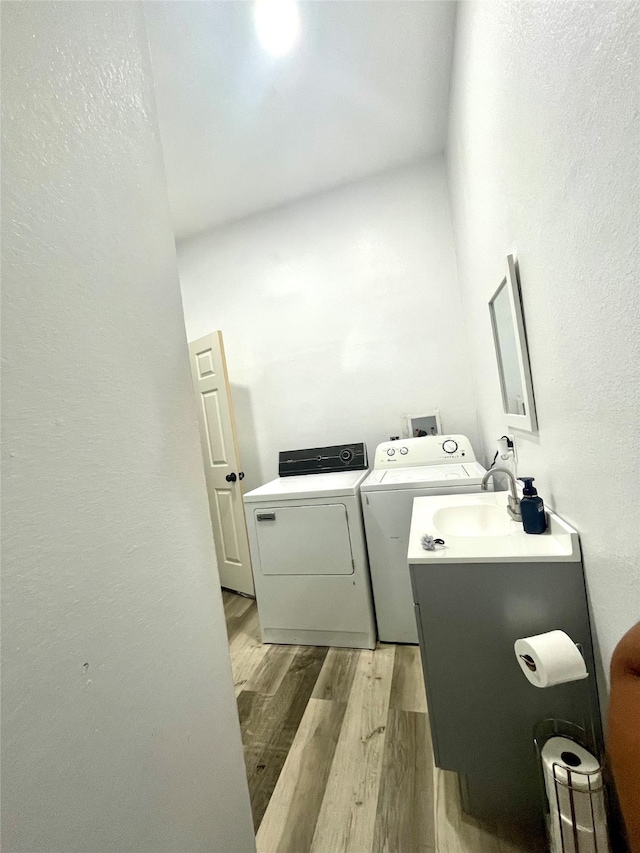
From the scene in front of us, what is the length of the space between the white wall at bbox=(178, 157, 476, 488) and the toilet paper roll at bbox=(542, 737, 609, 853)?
1.90 m

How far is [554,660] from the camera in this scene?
0.77m

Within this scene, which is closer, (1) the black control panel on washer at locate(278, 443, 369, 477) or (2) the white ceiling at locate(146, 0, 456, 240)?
(2) the white ceiling at locate(146, 0, 456, 240)

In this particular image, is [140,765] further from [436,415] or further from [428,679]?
[436,415]

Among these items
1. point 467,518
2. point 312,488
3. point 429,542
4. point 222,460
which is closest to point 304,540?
point 312,488

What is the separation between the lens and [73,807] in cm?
46

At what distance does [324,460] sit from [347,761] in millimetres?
1608

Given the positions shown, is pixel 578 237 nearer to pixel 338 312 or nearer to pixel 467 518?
pixel 467 518

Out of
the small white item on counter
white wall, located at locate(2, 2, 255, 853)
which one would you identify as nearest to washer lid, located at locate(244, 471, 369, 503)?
the small white item on counter

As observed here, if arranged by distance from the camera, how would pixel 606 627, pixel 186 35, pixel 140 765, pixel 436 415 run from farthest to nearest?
pixel 436 415 < pixel 186 35 < pixel 606 627 < pixel 140 765

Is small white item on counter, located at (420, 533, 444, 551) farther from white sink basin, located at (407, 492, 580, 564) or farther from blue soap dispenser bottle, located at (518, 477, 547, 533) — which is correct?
blue soap dispenser bottle, located at (518, 477, 547, 533)

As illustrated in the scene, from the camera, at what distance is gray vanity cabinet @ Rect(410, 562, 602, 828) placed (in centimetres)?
92

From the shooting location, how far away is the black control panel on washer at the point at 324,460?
249cm

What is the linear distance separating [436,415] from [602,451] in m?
1.82

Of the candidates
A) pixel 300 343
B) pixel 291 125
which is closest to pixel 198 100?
pixel 291 125
